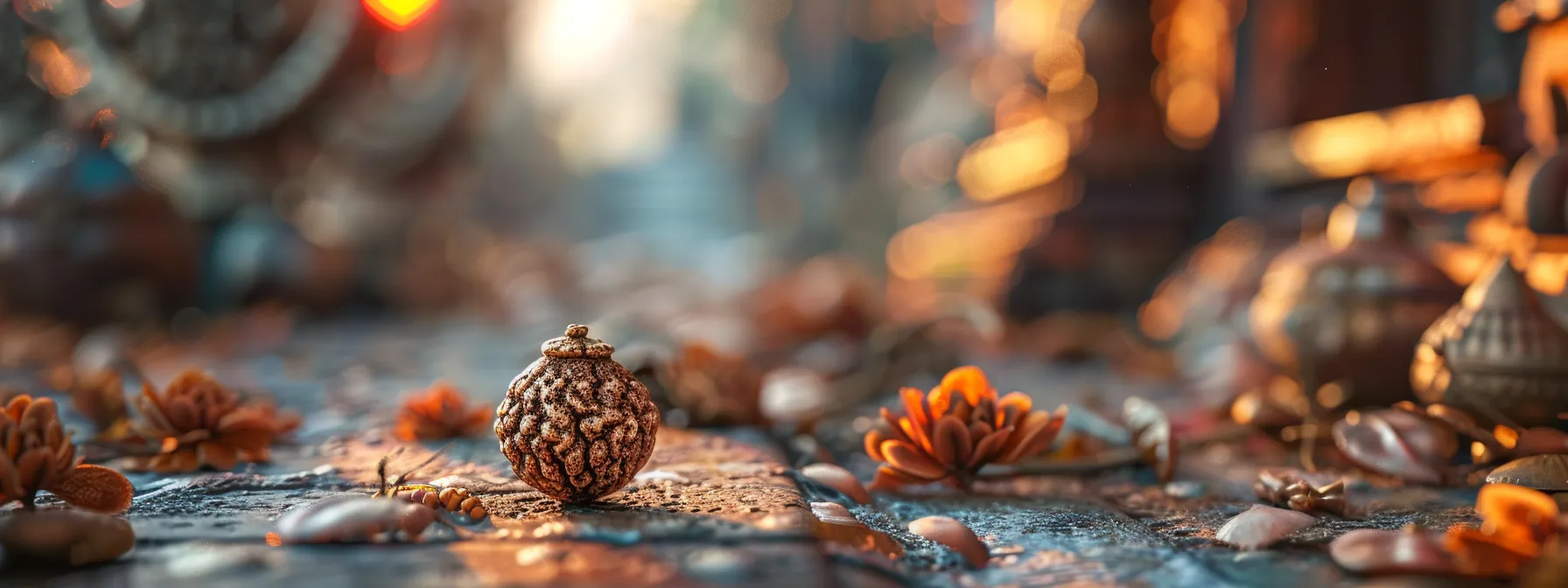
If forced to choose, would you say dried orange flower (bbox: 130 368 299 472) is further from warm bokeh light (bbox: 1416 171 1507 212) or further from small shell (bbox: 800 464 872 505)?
warm bokeh light (bbox: 1416 171 1507 212)

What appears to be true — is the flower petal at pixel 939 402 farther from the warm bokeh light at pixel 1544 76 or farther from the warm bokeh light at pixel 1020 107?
the warm bokeh light at pixel 1020 107

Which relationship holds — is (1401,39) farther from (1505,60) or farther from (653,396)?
(653,396)

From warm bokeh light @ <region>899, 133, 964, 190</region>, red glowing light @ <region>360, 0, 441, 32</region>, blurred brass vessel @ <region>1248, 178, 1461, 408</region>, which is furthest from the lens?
warm bokeh light @ <region>899, 133, 964, 190</region>

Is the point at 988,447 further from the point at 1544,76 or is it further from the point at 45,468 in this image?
the point at 1544,76

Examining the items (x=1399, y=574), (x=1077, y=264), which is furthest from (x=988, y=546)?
(x=1077, y=264)

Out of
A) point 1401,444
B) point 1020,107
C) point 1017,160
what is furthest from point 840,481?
point 1020,107

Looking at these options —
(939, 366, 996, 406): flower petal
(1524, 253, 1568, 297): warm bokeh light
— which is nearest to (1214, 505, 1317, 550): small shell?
(939, 366, 996, 406): flower petal
